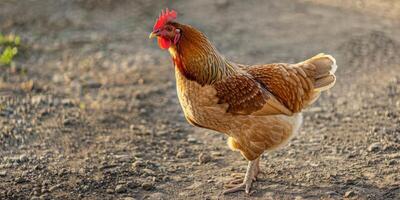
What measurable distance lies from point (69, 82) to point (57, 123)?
1.49 m

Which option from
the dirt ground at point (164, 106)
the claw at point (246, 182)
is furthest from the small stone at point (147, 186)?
the claw at point (246, 182)

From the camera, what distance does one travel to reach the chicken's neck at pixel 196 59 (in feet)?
17.0

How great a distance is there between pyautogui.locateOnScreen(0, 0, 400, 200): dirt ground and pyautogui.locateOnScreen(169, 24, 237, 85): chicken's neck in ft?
3.47

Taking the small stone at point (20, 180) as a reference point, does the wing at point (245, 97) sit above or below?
above

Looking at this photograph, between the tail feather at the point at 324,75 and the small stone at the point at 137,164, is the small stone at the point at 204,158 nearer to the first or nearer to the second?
the small stone at the point at 137,164

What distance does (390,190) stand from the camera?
536 centimetres

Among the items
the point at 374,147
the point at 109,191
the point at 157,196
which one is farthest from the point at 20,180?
the point at 374,147

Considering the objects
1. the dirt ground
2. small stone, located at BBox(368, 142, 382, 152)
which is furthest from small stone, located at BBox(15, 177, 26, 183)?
small stone, located at BBox(368, 142, 382, 152)

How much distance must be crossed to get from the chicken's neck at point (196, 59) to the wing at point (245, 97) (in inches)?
4.5

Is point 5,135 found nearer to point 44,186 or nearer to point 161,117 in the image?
point 44,186

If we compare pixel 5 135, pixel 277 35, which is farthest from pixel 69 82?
pixel 277 35

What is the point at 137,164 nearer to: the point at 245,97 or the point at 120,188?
the point at 120,188

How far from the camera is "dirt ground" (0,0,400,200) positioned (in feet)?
18.5

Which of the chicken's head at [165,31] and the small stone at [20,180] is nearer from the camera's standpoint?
the chicken's head at [165,31]
